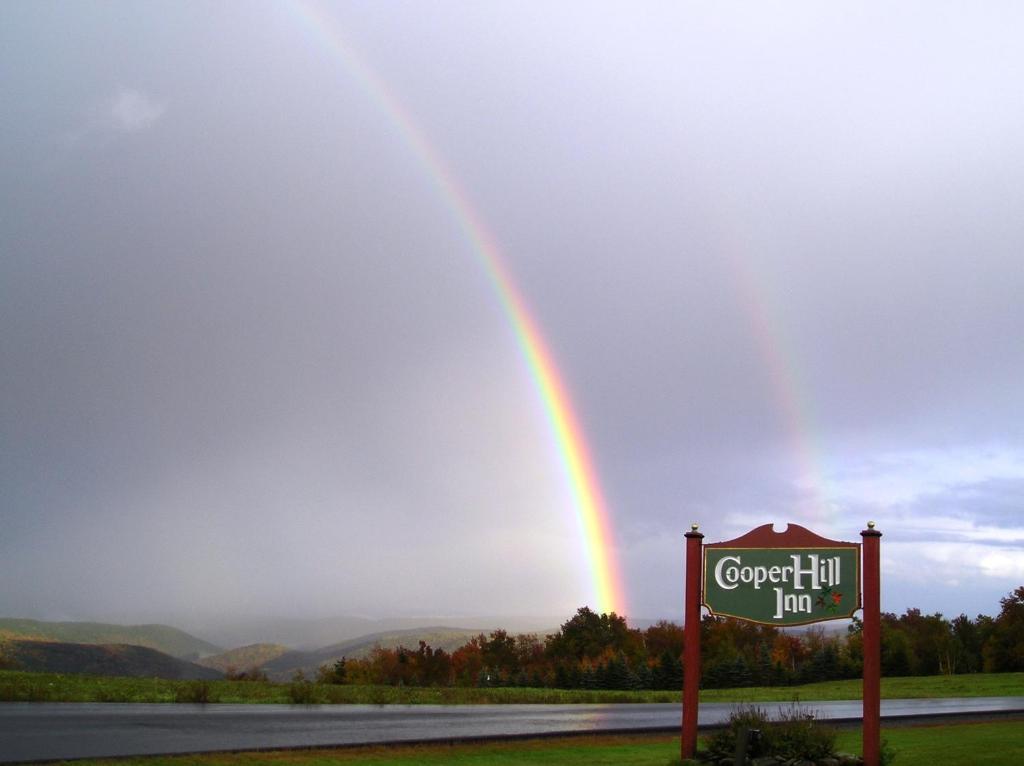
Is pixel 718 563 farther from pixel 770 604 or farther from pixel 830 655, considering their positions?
pixel 830 655

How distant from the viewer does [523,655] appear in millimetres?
87875

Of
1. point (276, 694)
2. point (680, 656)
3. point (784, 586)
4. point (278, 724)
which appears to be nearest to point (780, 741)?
point (784, 586)

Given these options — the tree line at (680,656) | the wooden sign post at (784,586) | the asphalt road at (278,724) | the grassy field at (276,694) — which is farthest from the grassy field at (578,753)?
the tree line at (680,656)

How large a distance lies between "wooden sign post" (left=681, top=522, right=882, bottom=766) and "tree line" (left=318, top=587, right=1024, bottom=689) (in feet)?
149

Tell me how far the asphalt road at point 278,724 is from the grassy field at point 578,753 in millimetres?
810

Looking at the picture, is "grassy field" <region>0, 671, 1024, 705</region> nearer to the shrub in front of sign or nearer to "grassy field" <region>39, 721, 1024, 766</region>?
"grassy field" <region>39, 721, 1024, 766</region>

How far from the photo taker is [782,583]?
17484 millimetres

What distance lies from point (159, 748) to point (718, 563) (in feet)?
33.2

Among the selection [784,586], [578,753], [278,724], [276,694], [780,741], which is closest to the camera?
[780,741]

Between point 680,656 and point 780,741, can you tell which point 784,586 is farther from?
point 680,656

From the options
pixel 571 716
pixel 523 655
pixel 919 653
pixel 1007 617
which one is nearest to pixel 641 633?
pixel 523 655

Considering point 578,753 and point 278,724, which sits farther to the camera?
point 278,724

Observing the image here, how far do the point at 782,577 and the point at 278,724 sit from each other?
43.3 feet

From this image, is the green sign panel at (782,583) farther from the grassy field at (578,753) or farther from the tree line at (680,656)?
the tree line at (680,656)
